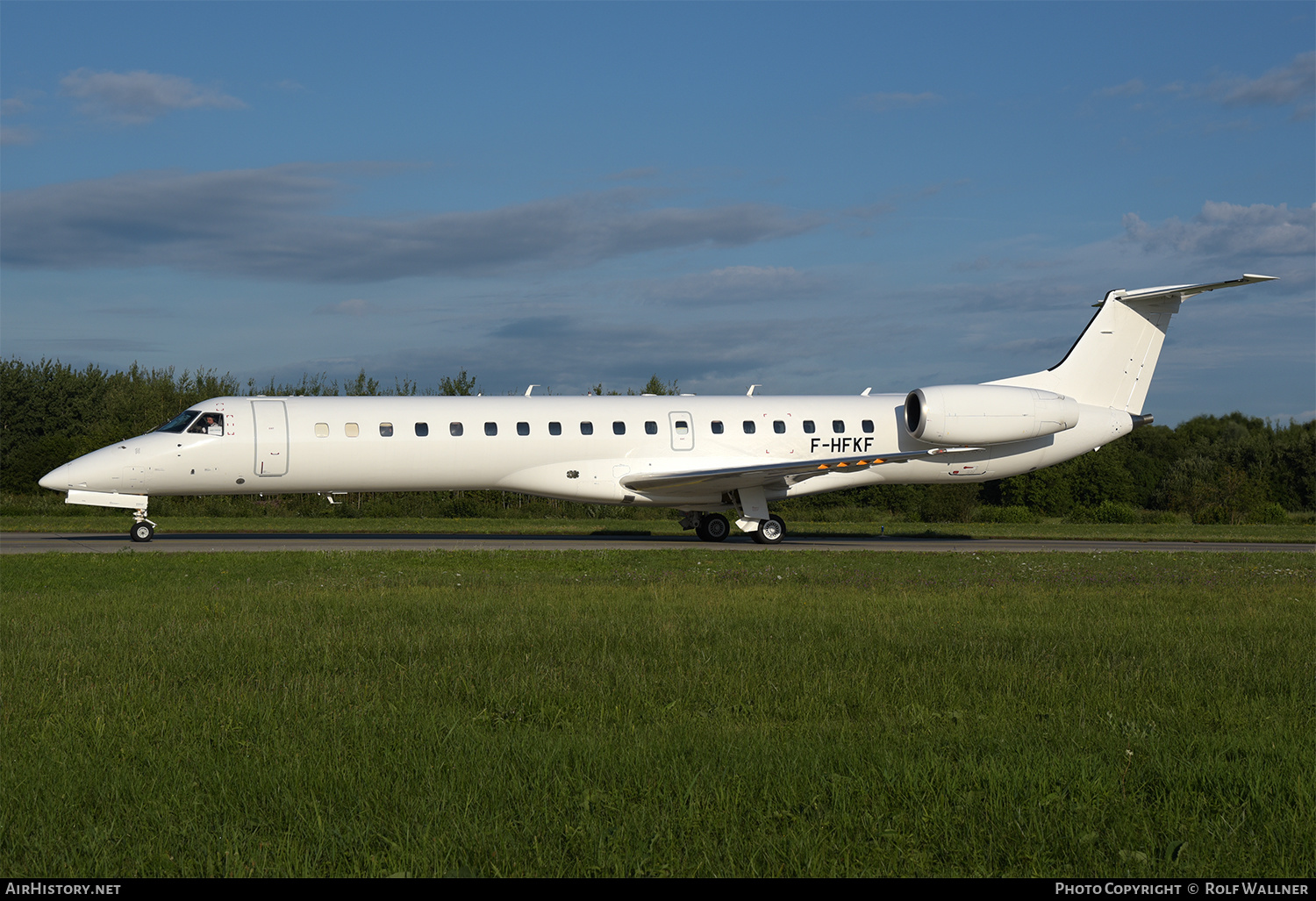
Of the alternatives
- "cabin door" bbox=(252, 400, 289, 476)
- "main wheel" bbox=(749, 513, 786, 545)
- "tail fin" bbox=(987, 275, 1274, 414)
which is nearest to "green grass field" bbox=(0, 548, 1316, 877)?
"cabin door" bbox=(252, 400, 289, 476)

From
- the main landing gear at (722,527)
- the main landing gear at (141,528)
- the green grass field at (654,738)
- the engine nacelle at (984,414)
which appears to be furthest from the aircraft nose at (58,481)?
the engine nacelle at (984,414)

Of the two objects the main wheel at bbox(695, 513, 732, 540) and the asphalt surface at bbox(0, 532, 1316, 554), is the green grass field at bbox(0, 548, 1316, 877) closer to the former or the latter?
the asphalt surface at bbox(0, 532, 1316, 554)

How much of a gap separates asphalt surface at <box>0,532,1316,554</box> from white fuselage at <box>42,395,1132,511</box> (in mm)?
1262

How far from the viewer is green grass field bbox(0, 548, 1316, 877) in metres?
4.52

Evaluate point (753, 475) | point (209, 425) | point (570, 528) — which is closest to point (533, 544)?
point (753, 475)

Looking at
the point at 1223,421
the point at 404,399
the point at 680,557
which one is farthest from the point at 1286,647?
the point at 1223,421

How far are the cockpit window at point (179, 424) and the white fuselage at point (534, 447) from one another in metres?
0.20

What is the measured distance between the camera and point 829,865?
14.3 feet

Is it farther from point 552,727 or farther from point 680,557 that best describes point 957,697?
point 680,557

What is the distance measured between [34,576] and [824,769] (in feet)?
46.8

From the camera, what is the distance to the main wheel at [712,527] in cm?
2622

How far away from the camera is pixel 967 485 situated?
46.8 metres

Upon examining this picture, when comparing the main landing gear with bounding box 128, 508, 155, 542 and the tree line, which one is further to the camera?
the tree line

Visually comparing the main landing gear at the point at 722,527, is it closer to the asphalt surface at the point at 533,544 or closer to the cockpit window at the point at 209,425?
the asphalt surface at the point at 533,544
